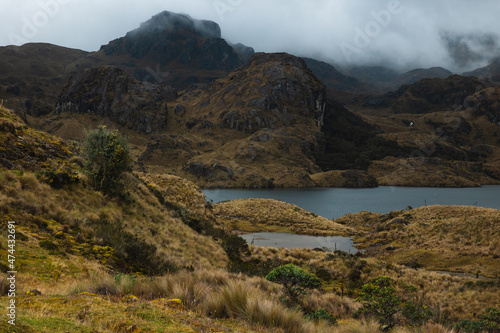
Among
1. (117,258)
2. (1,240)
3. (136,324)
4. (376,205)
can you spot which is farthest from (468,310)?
(376,205)

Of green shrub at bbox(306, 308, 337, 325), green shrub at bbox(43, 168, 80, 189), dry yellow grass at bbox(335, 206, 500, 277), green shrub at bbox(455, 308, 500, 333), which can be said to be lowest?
dry yellow grass at bbox(335, 206, 500, 277)

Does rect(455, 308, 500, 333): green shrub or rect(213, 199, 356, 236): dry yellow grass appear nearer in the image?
rect(455, 308, 500, 333): green shrub

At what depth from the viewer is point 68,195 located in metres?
14.2

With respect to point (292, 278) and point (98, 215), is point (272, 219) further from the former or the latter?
point (292, 278)

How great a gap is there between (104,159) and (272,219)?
2036 inches

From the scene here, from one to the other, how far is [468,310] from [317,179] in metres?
172

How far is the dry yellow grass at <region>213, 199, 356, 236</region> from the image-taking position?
57156 millimetres

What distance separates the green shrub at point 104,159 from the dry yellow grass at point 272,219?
121 feet

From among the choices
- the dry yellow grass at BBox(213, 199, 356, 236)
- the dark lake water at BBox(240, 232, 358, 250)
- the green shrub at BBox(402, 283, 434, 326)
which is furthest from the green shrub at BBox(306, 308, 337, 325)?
the dry yellow grass at BBox(213, 199, 356, 236)

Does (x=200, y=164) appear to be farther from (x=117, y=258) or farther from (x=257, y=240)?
(x=117, y=258)

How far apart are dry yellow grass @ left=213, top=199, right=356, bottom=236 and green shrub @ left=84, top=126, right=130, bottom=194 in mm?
36906
